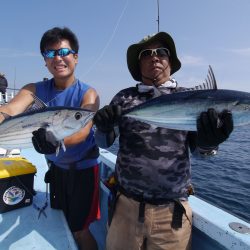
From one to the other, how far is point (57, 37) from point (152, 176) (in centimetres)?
179

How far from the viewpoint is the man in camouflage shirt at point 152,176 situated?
2.34 m

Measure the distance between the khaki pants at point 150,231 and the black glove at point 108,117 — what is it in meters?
0.69

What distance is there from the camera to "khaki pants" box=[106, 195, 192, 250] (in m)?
2.34

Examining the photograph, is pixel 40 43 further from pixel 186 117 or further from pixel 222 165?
pixel 222 165

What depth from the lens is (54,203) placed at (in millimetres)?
3232

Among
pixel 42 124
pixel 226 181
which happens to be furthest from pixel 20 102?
pixel 226 181

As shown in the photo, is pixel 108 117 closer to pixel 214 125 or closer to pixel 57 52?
pixel 214 125

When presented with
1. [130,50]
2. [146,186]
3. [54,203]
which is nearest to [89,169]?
[54,203]

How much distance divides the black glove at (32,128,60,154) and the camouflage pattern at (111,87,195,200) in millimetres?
656

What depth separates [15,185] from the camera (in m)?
3.15

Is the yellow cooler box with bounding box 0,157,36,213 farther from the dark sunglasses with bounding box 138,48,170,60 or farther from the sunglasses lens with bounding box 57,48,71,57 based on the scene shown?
the dark sunglasses with bounding box 138,48,170,60

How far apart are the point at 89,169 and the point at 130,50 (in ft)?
4.54

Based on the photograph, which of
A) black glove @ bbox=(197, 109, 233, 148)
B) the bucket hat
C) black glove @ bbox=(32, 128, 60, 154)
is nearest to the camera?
black glove @ bbox=(197, 109, 233, 148)

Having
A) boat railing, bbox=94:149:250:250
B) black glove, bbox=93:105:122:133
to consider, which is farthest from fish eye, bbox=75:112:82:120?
boat railing, bbox=94:149:250:250
